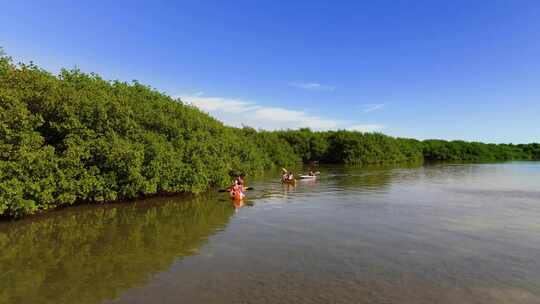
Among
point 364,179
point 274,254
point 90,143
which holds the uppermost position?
point 90,143

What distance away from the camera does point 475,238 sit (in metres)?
18.0

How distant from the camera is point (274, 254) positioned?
15648 mm

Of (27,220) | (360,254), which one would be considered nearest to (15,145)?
(27,220)

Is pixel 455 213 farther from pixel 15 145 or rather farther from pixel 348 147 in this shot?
pixel 348 147

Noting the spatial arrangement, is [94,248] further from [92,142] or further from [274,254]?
[92,142]

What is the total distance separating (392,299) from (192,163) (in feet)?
A: 76.8

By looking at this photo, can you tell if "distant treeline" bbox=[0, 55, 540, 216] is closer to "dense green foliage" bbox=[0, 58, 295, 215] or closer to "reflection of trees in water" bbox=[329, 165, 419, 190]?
"dense green foliage" bbox=[0, 58, 295, 215]

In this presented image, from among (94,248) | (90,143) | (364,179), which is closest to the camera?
(94,248)

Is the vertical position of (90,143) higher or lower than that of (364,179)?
higher

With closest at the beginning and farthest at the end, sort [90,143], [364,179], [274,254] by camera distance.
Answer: [274,254]
[90,143]
[364,179]

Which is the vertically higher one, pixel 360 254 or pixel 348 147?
pixel 348 147

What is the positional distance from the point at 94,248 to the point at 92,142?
1056 centimetres

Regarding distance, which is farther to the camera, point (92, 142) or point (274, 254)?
point (92, 142)

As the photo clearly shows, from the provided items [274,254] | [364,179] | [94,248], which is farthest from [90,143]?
[364,179]
